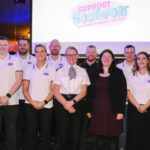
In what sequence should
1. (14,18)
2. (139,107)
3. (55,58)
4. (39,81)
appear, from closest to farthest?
(139,107)
(39,81)
(55,58)
(14,18)

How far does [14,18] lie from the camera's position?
7410 millimetres

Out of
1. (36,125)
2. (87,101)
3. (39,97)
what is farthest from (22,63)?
(87,101)

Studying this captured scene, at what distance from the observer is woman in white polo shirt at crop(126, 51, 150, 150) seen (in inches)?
122

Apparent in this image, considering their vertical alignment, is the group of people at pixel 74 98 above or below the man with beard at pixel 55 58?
below

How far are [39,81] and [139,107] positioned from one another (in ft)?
4.50

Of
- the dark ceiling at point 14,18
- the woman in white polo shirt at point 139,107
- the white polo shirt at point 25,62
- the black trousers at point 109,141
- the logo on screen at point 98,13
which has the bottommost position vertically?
the black trousers at point 109,141

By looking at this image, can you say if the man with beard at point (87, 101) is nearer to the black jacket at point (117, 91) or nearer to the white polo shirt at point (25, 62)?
the black jacket at point (117, 91)

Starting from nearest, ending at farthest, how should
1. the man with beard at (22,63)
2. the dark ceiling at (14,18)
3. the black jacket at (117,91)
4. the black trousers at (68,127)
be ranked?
the black jacket at (117,91) → the black trousers at (68,127) → the man with beard at (22,63) → the dark ceiling at (14,18)

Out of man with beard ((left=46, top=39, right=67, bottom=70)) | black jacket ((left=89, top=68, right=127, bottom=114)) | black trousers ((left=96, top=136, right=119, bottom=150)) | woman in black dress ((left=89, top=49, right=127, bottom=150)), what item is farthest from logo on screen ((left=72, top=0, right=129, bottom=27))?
black trousers ((left=96, top=136, right=119, bottom=150))

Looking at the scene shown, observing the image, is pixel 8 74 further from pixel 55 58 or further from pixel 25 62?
pixel 55 58

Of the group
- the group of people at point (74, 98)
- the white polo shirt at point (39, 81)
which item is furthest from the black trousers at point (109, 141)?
the white polo shirt at point (39, 81)

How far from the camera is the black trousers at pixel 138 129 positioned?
122 inches

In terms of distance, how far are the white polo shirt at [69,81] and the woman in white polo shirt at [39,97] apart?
138 mm

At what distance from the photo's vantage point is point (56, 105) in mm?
3146
